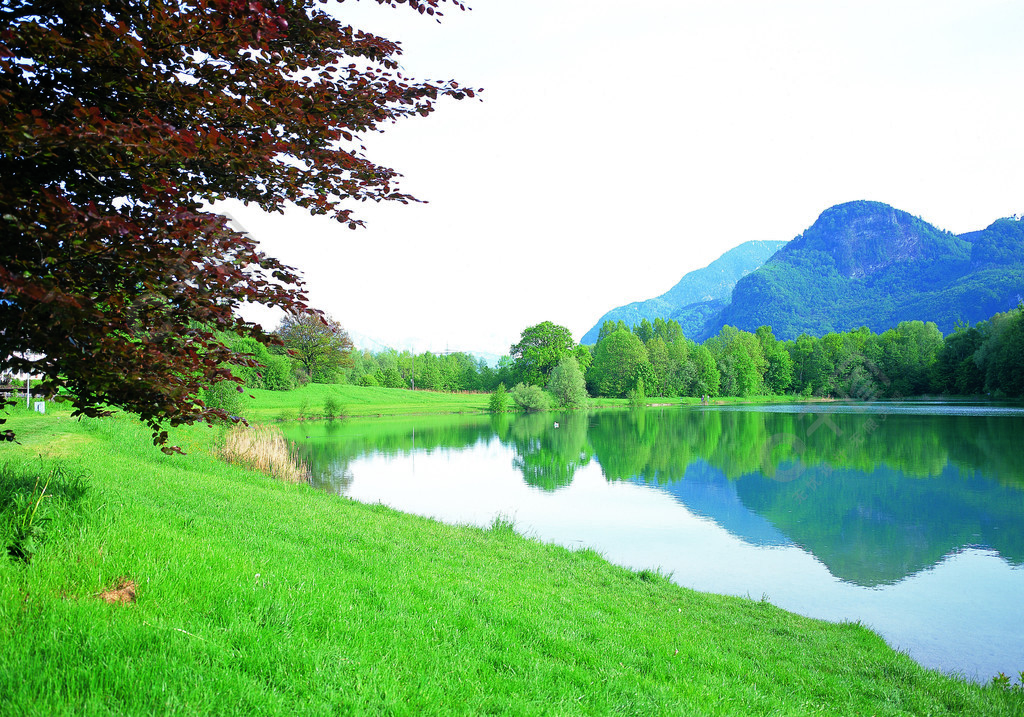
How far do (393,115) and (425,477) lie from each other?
2106 cm

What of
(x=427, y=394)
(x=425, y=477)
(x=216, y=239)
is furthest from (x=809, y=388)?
(x=216, y=239)

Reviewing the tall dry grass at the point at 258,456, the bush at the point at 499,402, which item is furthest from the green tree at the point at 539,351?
the tall dry grass at the point at 258,456

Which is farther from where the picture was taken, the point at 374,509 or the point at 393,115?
the point at 374,509

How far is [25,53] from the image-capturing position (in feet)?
10.4

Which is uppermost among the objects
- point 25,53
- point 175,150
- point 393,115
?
point 393,115

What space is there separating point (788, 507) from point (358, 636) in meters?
18.3

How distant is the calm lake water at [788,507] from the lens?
1070cm

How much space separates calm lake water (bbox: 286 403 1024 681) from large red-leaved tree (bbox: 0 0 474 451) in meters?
10.5

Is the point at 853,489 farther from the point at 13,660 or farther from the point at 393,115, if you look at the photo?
the point at 13,660

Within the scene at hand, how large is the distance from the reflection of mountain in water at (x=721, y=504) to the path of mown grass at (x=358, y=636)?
22.6 ft

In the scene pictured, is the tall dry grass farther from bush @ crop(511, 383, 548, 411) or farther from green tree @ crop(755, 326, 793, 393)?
green tree @ crop(755, 326, 793, 393)

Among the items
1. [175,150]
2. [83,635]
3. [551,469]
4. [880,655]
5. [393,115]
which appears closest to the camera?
[175,150]

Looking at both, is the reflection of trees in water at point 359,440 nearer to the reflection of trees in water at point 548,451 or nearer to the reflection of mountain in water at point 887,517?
the reflection of trees in water at point 548,451

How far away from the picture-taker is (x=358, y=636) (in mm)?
4246
